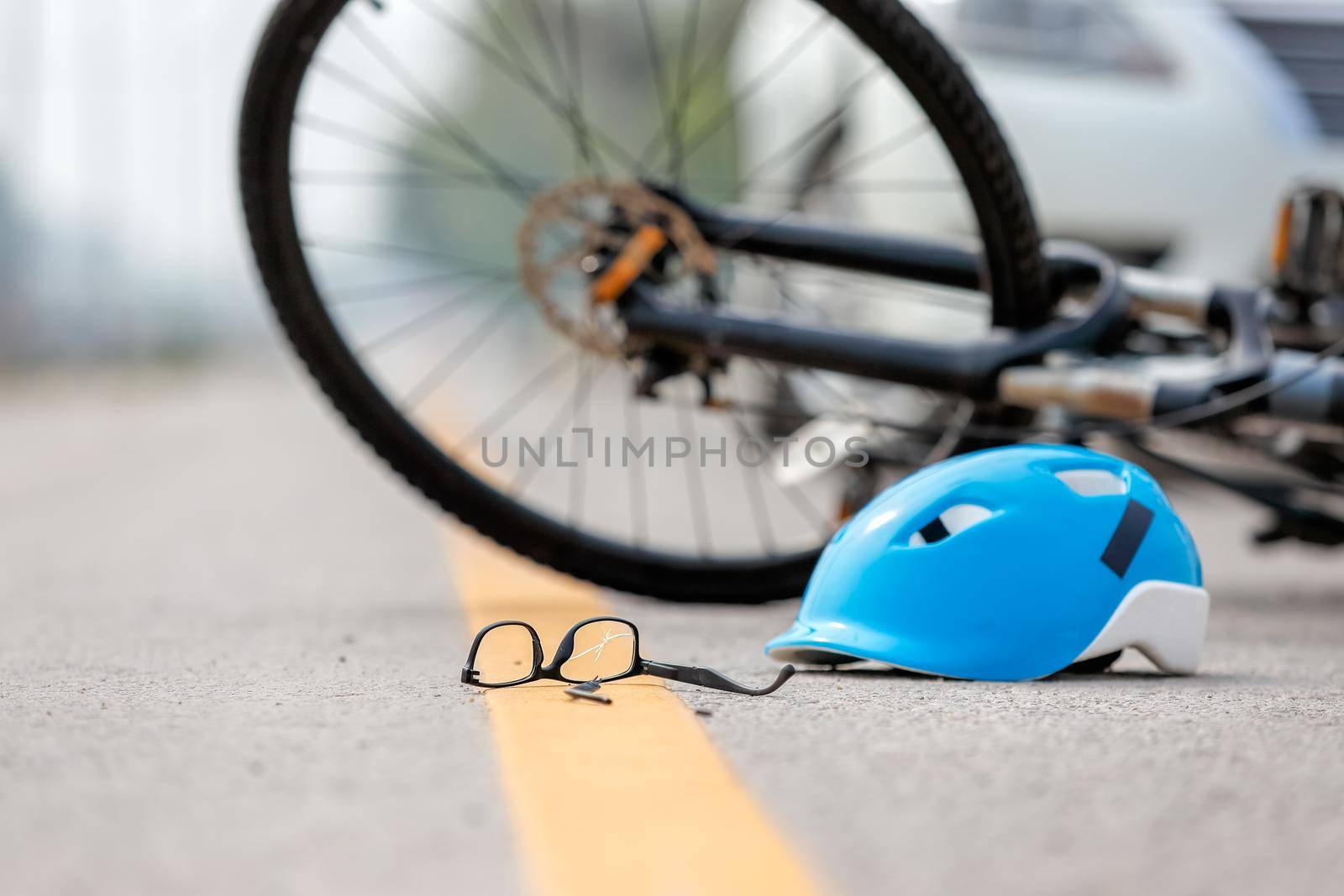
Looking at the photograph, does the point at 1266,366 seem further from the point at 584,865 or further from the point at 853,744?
the point at 584,865

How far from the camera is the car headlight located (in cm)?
488

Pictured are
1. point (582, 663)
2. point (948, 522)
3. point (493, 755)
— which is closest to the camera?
point (493, 755)

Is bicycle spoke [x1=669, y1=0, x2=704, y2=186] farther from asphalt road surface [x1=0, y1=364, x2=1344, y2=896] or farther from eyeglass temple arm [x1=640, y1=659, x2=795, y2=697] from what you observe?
eyeglass temple arm [x1=640, y1=659, x2=795, y2=697]

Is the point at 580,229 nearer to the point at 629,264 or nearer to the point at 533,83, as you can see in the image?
the point at 629,264

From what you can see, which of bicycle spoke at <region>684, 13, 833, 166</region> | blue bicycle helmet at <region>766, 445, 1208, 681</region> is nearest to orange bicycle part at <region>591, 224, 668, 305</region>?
bicycle spoke at <region>684, 13, 833, 166</region>


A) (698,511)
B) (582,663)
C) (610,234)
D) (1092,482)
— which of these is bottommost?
(698,511)

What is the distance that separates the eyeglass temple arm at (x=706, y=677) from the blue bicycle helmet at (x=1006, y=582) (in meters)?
0.15

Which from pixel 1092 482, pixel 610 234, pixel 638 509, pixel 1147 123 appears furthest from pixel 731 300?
pixel 1147 123

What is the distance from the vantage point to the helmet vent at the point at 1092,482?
2.32 meters

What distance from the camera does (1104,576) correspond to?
A: 221 centimetres

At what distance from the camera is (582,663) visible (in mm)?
2340

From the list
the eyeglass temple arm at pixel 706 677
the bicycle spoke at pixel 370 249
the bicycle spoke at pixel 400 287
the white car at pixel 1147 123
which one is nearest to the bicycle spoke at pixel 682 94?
the bicycle spoke at pixel 400 287

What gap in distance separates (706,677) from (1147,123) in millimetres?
3311

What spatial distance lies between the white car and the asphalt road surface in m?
1.59
